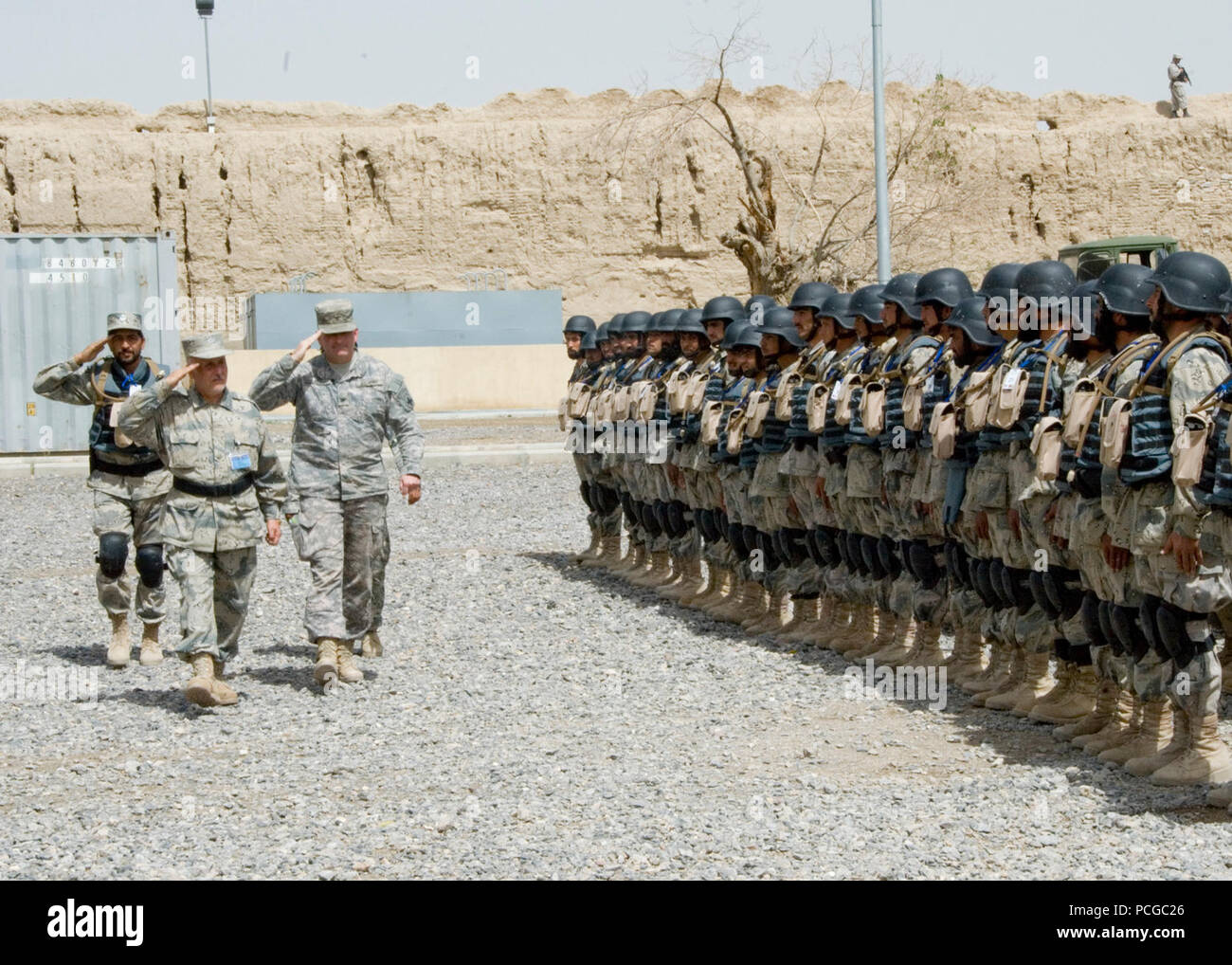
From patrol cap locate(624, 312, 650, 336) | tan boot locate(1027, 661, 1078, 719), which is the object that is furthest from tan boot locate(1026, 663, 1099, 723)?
patrol cap locate(624, 312, 650, 336)

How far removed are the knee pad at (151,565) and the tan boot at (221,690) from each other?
1.39 m

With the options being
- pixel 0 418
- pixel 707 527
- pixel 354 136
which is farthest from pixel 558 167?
pixel 707 527

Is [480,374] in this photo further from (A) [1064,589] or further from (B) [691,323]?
(A) [1064,589]

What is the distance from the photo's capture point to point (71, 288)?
22.3 meters

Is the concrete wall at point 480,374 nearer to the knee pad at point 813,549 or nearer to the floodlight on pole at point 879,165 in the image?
the floodlight on pole at point 879,165

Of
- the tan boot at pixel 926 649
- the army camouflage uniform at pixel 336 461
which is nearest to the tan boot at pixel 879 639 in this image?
the tan boot at pixel 926 649

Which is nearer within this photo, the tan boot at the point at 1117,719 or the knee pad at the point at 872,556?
the tan boot at the point at 1117,719

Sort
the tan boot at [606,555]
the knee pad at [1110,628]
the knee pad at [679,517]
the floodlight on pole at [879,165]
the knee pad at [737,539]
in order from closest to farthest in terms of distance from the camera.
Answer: the knee pad at [1110,628] < the knee pad at [737,539] < the knee pad at [679,517] < the tan boot at [606,555] < the floodlight on pole at [879,165]

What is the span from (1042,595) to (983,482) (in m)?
0.64

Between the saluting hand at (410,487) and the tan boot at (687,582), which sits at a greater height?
the saluting hand at (410,487)

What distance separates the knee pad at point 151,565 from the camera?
9922mm

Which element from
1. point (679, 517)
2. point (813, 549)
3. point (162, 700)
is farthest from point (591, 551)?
point (162, 700)

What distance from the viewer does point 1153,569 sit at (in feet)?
21.7

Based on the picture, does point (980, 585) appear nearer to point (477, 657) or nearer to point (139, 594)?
point (477, 657)
